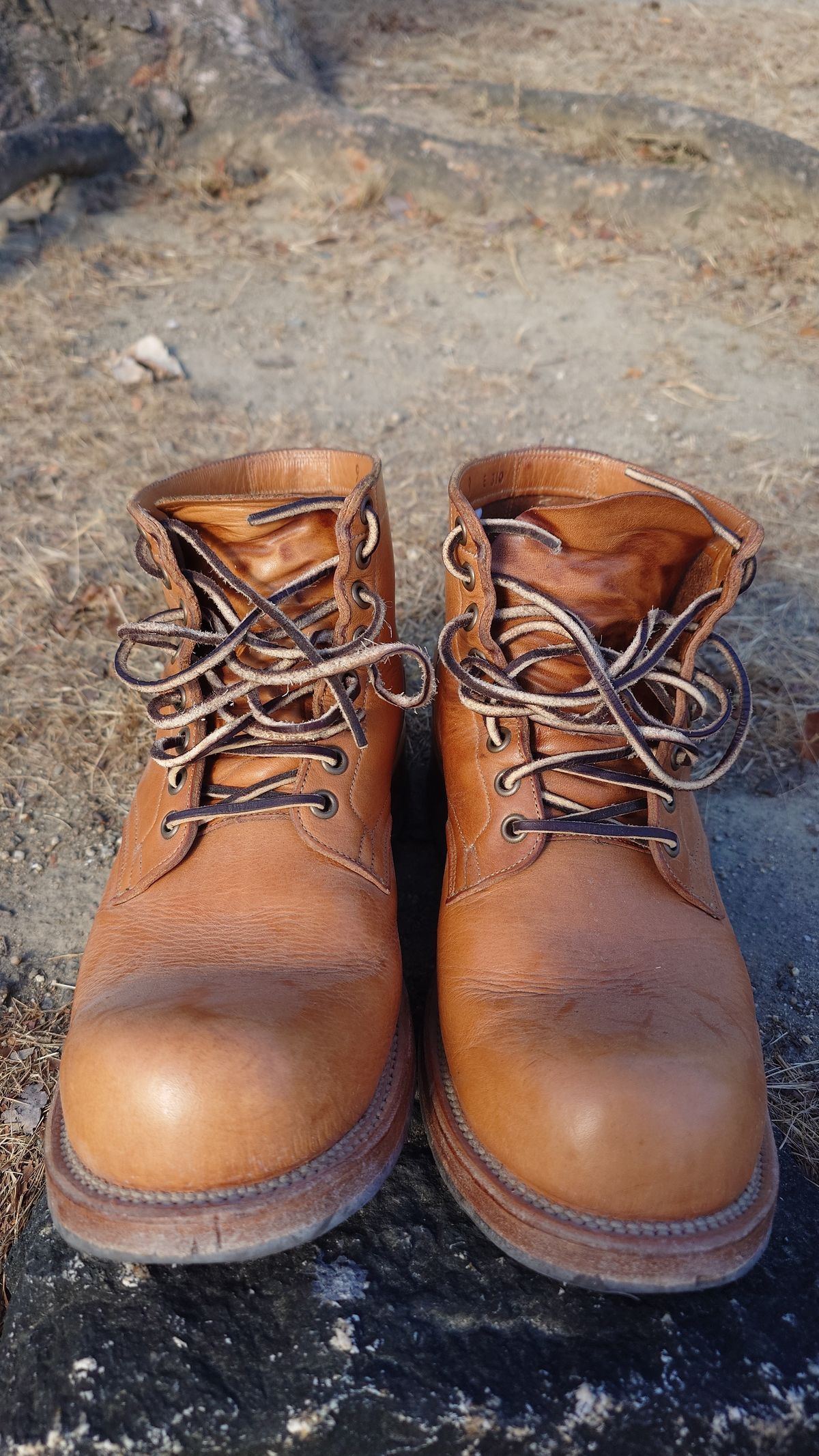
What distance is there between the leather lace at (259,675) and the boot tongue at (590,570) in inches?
9.4

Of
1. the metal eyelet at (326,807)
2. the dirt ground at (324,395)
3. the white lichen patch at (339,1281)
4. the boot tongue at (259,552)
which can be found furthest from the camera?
the dirt ground at (324,395)

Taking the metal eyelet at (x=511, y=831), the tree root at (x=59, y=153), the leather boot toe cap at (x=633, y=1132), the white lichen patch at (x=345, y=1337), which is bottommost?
the white lichen patch at (x=345, y=1337)

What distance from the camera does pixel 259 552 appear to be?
6.12 feet

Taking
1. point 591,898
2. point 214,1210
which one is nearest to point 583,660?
point 591,898

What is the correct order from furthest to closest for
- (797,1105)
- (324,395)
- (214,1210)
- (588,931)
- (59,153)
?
(59,153)
(324,395)
(797,1105)
(588,931)
(214,1210)

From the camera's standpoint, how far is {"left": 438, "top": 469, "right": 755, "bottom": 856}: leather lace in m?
1.71

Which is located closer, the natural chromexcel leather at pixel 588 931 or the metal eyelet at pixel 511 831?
the natural chromexcel leather at pixel 588 931

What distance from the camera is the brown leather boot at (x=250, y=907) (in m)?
1.35

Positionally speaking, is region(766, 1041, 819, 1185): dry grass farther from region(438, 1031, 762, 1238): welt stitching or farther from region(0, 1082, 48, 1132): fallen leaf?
region(0, 1082, 48, 1132): fallen leaf

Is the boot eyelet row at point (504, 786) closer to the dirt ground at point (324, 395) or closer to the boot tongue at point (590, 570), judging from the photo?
the boot tongue at point (590, 570)

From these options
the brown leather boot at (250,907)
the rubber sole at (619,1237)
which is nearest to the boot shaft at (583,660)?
the brown leather boot at (250,907)

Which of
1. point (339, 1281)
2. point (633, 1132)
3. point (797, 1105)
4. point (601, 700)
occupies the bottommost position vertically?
point (797, 1105)

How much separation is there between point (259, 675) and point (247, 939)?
1.59ft

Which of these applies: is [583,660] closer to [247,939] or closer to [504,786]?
[504,786]
